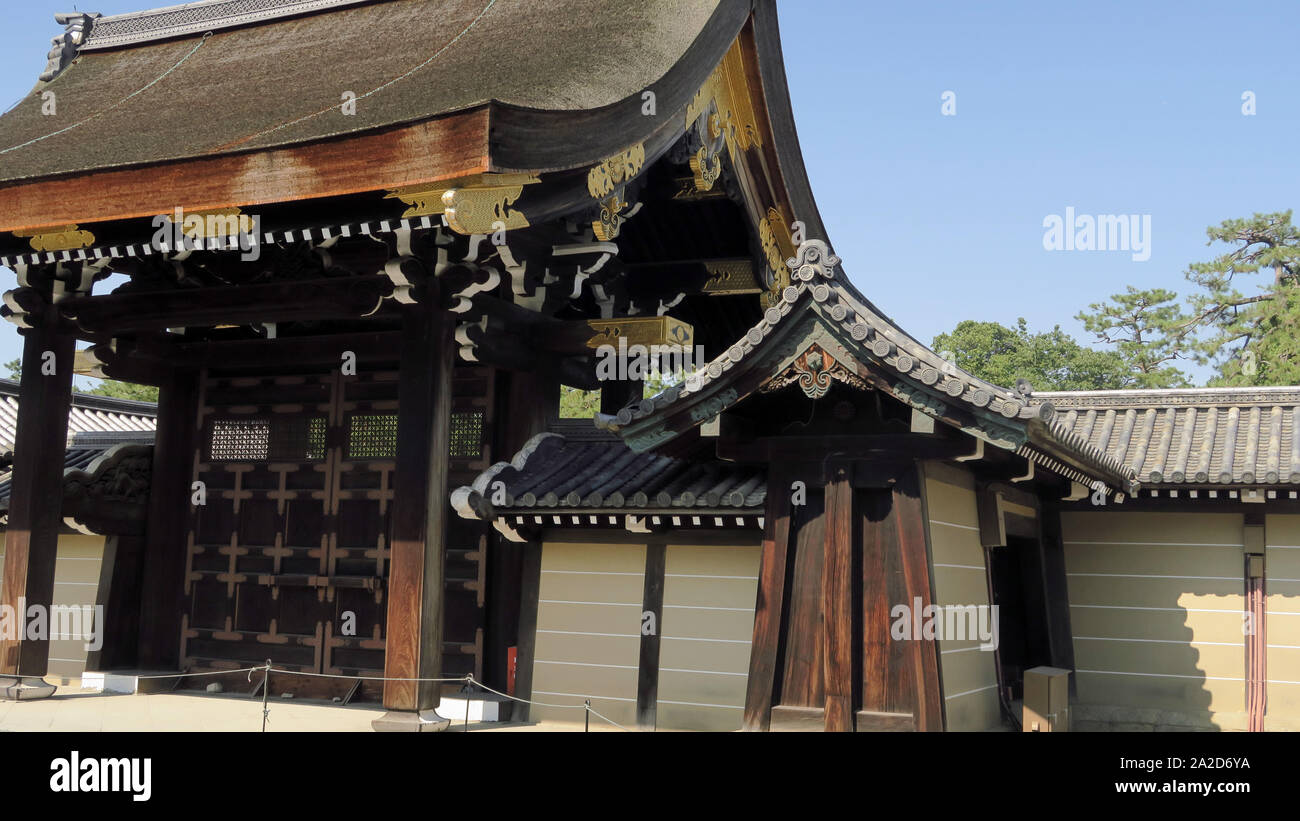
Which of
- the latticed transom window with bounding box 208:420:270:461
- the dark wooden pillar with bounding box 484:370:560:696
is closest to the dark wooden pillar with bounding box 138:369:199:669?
the latticed transom window with bounding box 208:420:270:461

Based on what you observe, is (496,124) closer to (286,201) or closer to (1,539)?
(286,201)

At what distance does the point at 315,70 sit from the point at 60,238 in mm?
2812

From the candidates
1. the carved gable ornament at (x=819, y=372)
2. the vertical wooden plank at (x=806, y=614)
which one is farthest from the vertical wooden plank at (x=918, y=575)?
the carved gable ornament at (x=819, y=372)

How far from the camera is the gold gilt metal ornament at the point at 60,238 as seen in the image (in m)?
10.8

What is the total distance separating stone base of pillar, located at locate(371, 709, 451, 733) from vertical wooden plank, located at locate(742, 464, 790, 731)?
2480mm

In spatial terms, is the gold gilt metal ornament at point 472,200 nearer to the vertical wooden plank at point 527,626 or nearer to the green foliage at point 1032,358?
the vertical wooden plank at point 527,626

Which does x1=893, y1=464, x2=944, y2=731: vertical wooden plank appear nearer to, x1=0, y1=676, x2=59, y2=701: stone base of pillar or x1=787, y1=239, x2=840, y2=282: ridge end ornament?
x1=787, y1=239, x2=840, y2=282: ridge end ornament

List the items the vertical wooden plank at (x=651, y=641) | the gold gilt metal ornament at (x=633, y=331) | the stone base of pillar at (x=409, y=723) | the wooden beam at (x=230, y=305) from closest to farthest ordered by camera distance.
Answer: the stone base of pillar at (x=409, y=723), the vertical wooden plank at (x=651, y=641), the wooden beam at (x=230, y=305), the gold gilt metal ornament at (x=633, y=331)

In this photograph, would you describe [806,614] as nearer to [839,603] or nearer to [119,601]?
[839,603]

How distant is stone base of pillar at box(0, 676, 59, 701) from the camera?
11281 mm

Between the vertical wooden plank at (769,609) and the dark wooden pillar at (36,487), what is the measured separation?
7.01 metres

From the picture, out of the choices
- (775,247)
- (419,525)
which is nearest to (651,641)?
(419,525)

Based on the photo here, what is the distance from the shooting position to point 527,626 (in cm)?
1101

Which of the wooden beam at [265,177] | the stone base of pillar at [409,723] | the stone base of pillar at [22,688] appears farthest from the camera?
the stone base of pillar at [22,688]
